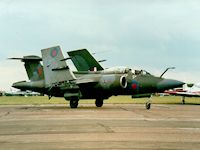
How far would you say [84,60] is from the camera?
113 feet

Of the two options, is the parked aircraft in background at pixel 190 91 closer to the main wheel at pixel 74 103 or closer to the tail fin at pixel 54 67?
the tail fin at pixel 54 67

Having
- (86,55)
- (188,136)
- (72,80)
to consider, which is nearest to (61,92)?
(72,80)

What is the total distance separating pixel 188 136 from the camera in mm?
10102

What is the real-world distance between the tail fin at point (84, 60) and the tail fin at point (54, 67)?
6.40 meters

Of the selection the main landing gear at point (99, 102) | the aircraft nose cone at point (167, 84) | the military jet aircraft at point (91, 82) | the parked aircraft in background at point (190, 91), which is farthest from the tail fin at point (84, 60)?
the parked aircraft in background at point (190, 91)

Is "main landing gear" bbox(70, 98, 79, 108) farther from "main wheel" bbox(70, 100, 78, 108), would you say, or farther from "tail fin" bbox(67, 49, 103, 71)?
"tail fin" bbox(67, 49, 103, 71)

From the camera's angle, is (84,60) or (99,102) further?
(84,60)

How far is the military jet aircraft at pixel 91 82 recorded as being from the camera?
25.5m

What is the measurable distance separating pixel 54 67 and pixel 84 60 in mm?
7028

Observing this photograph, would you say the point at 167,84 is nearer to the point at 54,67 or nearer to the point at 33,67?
the point at 54,67

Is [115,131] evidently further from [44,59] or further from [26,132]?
[44,59]

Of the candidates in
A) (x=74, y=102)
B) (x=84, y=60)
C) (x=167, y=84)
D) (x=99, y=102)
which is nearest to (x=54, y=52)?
(x=74, y=102)

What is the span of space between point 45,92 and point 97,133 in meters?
18.2

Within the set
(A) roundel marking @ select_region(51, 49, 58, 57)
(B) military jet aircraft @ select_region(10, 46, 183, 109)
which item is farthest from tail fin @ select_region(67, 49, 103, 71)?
(A) roundel marking @ select_region(51, 49, 58, 57)
